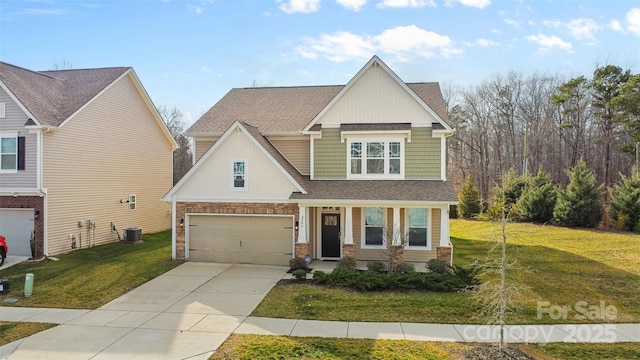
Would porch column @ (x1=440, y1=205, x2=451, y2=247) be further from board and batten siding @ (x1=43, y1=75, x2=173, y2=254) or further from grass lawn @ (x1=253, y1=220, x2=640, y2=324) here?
board and batten siding @ (x1=43, y1=75, x2=173, y2=254)

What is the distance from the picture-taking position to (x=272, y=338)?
8156 millimetres

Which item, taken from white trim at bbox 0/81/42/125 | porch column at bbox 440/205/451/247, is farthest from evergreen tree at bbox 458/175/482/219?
white trim at bbox 0/81/42/125

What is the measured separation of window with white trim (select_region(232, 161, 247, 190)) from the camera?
1509 centimetres

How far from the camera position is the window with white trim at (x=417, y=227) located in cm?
1536

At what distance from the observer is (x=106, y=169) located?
1956 centimetres

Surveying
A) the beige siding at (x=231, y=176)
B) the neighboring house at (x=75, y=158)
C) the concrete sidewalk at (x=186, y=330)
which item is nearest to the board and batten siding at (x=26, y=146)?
the neighboring house at (x=75, y=158)

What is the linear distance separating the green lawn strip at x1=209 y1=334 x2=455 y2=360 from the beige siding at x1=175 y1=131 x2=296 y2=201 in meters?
7.31

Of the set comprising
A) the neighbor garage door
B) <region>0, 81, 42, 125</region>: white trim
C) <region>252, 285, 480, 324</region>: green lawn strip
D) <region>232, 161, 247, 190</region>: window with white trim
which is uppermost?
<region>0, 81, 42, 125</region>: white trim

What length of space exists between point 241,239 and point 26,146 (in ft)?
31.1

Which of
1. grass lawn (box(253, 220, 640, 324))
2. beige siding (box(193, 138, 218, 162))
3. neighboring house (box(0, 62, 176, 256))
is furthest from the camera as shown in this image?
beige siding (box(193, 138, 218, 162))

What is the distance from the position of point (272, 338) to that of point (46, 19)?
13.9 m

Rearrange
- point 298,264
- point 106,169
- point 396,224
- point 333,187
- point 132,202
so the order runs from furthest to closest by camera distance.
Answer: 1. point 132,202
2. point 106,169
3. point 333,187
4. point 396,224
5. point 298,264

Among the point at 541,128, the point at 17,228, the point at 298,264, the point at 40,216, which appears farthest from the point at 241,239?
the point at 541,128

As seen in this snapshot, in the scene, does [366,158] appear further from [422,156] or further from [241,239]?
[241,239]
